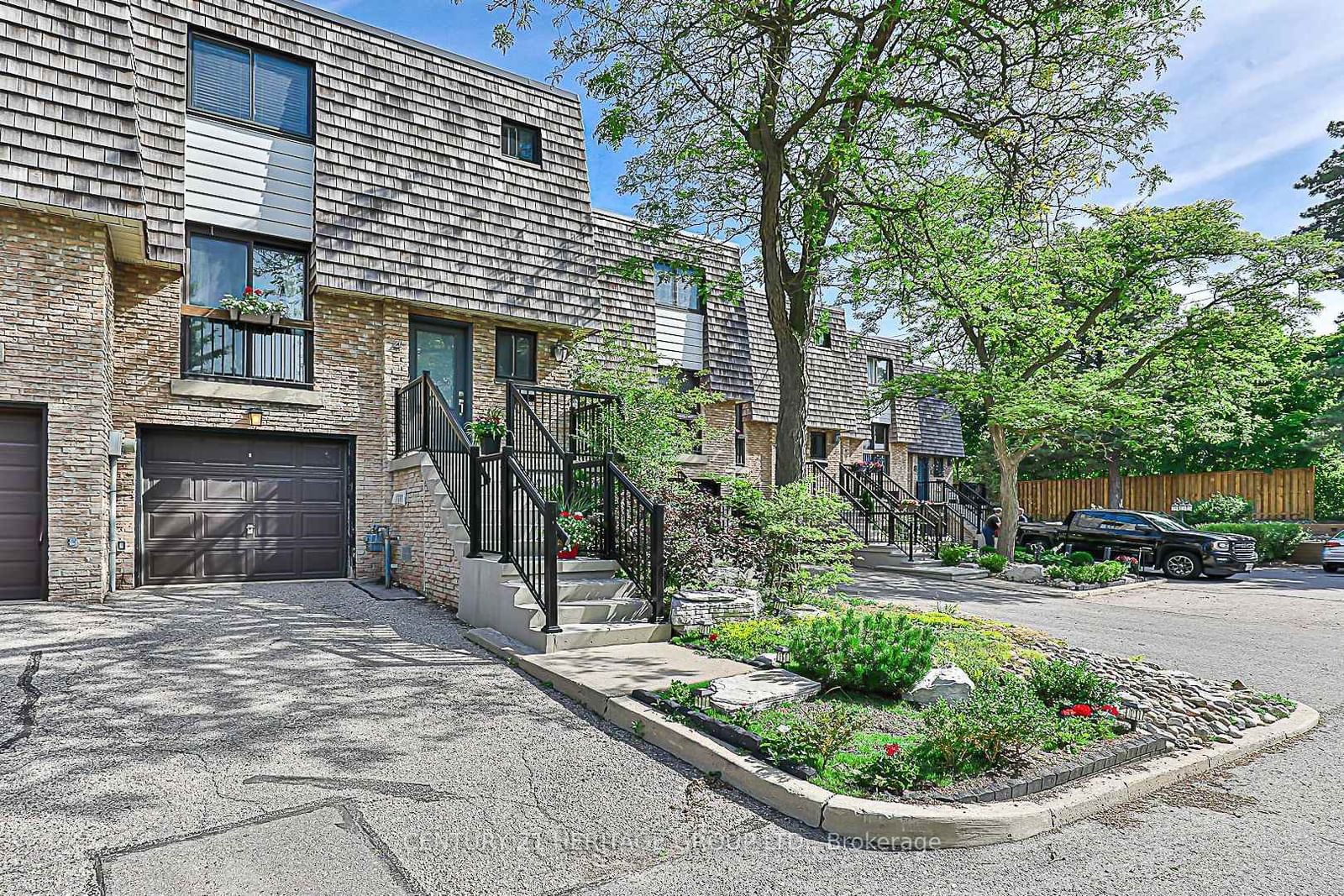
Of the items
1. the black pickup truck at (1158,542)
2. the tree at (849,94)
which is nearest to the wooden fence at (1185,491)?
the black pickup truck at (1158,542)

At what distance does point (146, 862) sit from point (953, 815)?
3507 mm

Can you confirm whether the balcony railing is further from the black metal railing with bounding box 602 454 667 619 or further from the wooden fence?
the wooden fence

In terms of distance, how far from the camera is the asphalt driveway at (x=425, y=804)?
3.17 meters

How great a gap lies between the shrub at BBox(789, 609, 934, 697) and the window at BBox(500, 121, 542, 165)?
392 inches

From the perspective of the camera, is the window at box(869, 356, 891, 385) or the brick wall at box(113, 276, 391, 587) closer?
the brick wall at box(113, 276, 391, 587)

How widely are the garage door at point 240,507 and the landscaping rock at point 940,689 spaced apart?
341 inches

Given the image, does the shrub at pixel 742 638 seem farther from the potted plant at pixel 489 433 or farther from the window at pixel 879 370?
the window at pixel 879 370

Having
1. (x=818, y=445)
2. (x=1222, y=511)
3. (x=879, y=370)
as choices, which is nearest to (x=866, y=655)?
(x=818, y=445)

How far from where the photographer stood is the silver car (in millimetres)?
18391

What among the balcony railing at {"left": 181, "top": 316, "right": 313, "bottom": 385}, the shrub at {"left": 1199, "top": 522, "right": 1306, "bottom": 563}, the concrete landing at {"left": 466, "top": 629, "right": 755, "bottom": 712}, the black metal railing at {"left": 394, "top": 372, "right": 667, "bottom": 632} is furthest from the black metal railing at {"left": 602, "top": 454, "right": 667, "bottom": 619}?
the shrub at {"left": 1199, "top": 522, "right": 1306, "bottom": 563}

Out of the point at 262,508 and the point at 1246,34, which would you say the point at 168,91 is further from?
the point at 1246,34

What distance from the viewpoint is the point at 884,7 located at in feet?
29.6

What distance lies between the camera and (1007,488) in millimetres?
17016

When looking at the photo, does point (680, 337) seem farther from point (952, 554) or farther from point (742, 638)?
point (742, 638)
